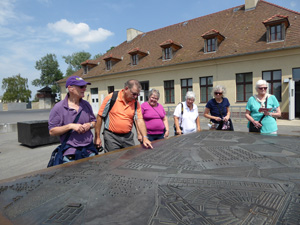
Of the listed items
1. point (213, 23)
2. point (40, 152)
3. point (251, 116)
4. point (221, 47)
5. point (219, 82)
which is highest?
point (213, 23)

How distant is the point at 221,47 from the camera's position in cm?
1526

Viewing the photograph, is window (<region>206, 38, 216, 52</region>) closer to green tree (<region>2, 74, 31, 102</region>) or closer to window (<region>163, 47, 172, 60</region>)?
window (<region>163, 47, 172, 60</region>)

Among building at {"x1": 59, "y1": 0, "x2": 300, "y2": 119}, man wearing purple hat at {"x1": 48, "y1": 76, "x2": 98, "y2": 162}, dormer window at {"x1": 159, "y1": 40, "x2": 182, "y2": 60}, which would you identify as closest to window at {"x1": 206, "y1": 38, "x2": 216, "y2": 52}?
building at {"x1": 59, "y1": 0, "x2": 300, "y2": 119}

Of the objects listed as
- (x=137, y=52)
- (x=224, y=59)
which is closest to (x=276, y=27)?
(x=224, y=59)

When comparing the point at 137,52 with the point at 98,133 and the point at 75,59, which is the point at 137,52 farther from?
the point at 75,59

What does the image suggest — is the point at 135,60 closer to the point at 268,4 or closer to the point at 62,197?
the point at 268,4

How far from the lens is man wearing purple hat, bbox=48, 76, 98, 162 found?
2246 mm

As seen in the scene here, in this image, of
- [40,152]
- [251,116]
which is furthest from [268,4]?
[40,152]

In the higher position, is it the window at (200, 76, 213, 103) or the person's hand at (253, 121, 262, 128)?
the window at (200, 76, 213, 103)

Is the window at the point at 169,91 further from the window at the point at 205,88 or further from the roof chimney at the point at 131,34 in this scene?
the roof chimney at the point at 131,34

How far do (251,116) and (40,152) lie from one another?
511cm

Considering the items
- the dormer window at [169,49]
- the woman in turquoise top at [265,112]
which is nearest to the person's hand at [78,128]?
the woman in turquoise top at [265,112]

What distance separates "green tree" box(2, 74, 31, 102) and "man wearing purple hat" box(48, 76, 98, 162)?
6257 cm

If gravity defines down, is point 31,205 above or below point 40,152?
above
